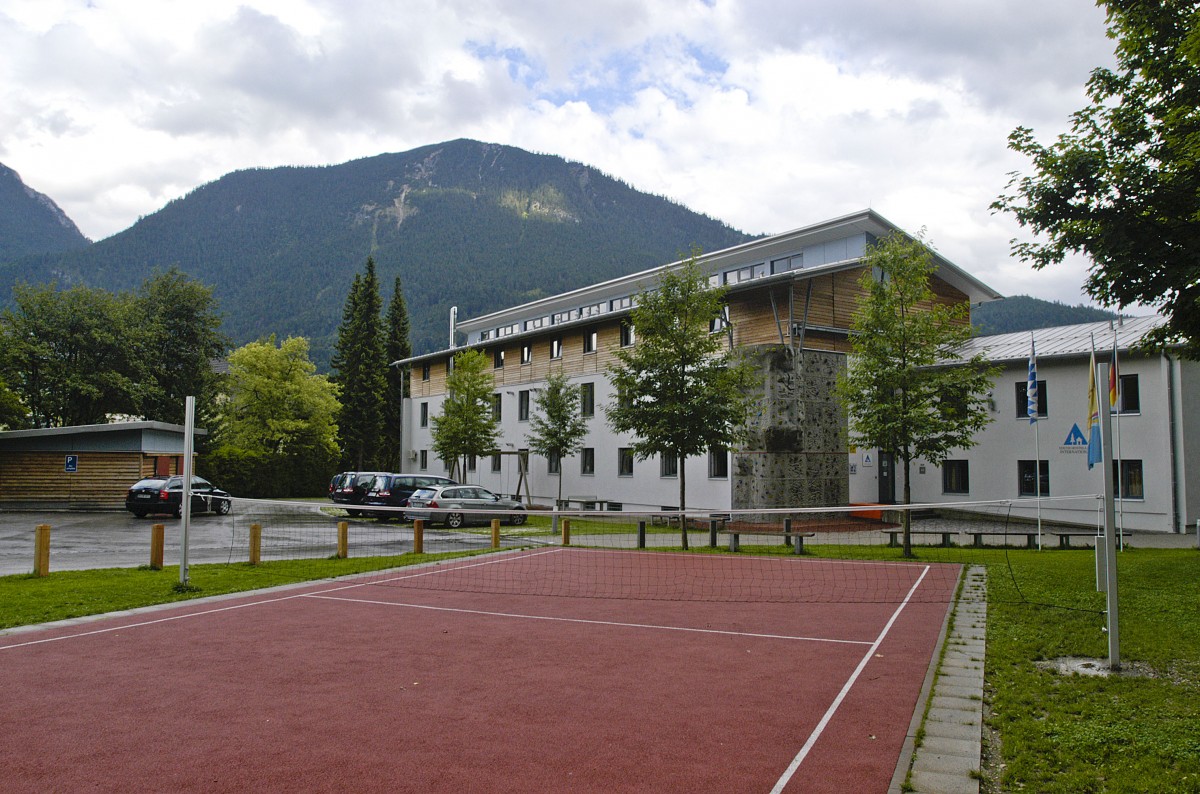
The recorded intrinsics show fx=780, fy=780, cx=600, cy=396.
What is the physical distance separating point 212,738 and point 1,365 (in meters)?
47.3

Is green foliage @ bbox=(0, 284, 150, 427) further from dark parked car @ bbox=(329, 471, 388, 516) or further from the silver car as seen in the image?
the silver car

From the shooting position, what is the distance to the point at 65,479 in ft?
112

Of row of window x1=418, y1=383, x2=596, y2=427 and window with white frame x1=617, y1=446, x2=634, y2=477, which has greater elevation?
row of window x1=418, y1=383, x2=596, y2=427

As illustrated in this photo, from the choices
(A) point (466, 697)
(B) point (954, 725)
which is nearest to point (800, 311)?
(B) point (954, 725)

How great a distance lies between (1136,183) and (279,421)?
161ft

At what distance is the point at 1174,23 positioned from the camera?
49.9 feet

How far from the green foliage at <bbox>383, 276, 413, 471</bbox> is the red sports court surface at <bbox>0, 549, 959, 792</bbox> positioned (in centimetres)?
5076

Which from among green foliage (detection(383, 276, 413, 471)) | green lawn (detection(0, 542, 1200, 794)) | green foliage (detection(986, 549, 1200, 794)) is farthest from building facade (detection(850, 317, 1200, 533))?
green foliage (detection(383, 276, 413, 471))

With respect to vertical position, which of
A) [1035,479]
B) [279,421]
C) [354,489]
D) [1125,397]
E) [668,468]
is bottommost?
[354,489]

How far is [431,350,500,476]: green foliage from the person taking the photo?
130 feet

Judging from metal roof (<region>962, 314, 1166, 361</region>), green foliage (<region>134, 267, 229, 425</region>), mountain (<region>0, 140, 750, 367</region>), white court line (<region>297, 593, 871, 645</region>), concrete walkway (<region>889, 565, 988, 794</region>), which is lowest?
white court line (<region>297, 593, 871, 645</region>)

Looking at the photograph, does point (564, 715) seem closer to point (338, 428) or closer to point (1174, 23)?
point (1174, 23)

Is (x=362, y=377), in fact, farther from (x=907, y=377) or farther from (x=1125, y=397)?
(x=1125, y=397)

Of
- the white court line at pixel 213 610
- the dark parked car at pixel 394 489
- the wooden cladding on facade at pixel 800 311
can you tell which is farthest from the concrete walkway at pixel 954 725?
the dark parked car at pixel 394 489
